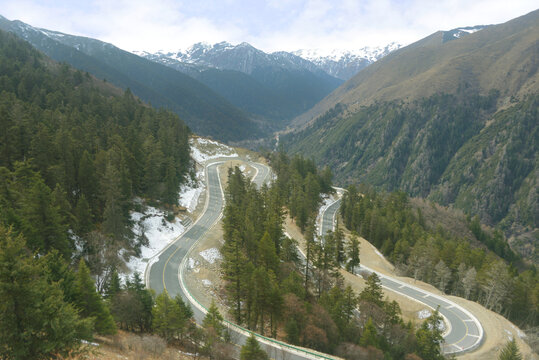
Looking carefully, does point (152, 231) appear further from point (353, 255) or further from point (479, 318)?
point (479, 318)

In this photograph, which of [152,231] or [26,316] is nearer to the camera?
[26,316]

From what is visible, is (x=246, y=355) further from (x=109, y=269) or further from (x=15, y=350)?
(x=109, y=269)

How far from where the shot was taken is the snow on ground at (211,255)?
2015 inches

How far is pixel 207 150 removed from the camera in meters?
130

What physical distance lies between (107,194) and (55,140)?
498 inches

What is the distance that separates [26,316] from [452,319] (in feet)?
186

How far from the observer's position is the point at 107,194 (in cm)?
4353

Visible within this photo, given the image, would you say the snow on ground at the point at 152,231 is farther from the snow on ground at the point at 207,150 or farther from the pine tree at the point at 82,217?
the snow on ground at the point at 207,150

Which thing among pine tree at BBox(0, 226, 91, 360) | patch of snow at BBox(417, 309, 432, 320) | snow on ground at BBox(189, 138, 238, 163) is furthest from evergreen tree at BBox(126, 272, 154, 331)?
snow on ground at BBox(189, 138, 238, 163)

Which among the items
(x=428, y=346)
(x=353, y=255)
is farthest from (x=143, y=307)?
(x=353, y=255)

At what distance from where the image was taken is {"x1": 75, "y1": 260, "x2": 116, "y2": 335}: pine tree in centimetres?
2234

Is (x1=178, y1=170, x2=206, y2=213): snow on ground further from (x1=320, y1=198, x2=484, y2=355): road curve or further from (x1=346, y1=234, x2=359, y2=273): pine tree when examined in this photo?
(x1=320, y1=198, x2=484, y2=355): road curve

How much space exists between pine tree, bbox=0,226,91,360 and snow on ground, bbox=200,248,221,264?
3800 centimetres

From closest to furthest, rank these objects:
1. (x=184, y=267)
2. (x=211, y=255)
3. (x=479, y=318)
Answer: (x=184, y=267)
(x=479, y=318)
(x=211, y=255)
